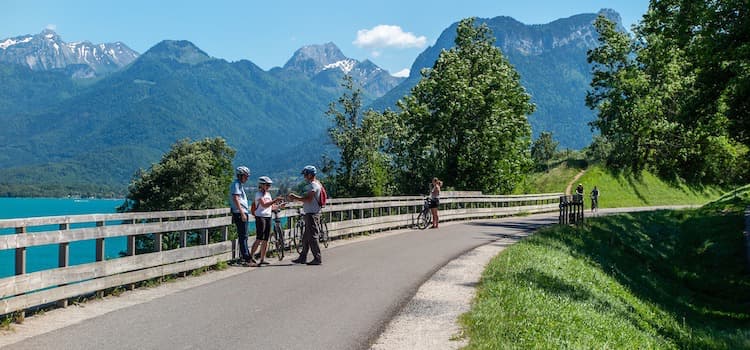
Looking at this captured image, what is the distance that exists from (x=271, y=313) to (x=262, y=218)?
5.39 meters

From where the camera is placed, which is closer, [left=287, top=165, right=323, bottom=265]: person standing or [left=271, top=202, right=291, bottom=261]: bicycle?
[left=287, top=165, right=323, bottom=265]: person standing

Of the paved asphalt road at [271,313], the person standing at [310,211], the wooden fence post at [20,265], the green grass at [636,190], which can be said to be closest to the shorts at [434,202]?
the paved asphalt road at [271,313]

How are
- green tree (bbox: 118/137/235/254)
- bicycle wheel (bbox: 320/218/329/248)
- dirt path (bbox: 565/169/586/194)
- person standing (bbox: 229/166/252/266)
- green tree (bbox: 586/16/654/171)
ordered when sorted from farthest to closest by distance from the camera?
1. green tree (bbox: 118/137/235/254)
2. dirt path (bbox: 565/169/586/194)
3. green tree (bbox: 586/16/654/171)
4. bicycle wheel (bbox: 320/218/329/248)
5. person standing (bbox: 229/166/252/266)

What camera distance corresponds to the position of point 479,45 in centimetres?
5150

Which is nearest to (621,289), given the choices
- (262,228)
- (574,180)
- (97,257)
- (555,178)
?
(262,228)

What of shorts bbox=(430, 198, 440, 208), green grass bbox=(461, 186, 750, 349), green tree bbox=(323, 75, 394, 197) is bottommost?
green grass bbox=(461, 186, 750, 349)

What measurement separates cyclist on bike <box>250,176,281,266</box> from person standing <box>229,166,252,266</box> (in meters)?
0.17

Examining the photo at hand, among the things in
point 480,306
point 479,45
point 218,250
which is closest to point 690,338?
point 480,306

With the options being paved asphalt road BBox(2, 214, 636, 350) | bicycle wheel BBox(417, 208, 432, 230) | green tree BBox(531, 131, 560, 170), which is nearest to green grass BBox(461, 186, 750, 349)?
paved asphalt road BBox(2, 214, 636, 350)

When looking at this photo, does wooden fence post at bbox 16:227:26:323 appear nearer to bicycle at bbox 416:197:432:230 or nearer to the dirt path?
bicycle at bbox 416:197:432:230

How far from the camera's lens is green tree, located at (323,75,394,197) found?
2566 inches

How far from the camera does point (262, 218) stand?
14133 mm

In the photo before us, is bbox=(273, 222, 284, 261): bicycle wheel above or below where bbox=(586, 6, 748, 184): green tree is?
below

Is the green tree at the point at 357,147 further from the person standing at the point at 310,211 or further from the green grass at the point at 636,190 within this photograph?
the person standing at the point at 310,211
